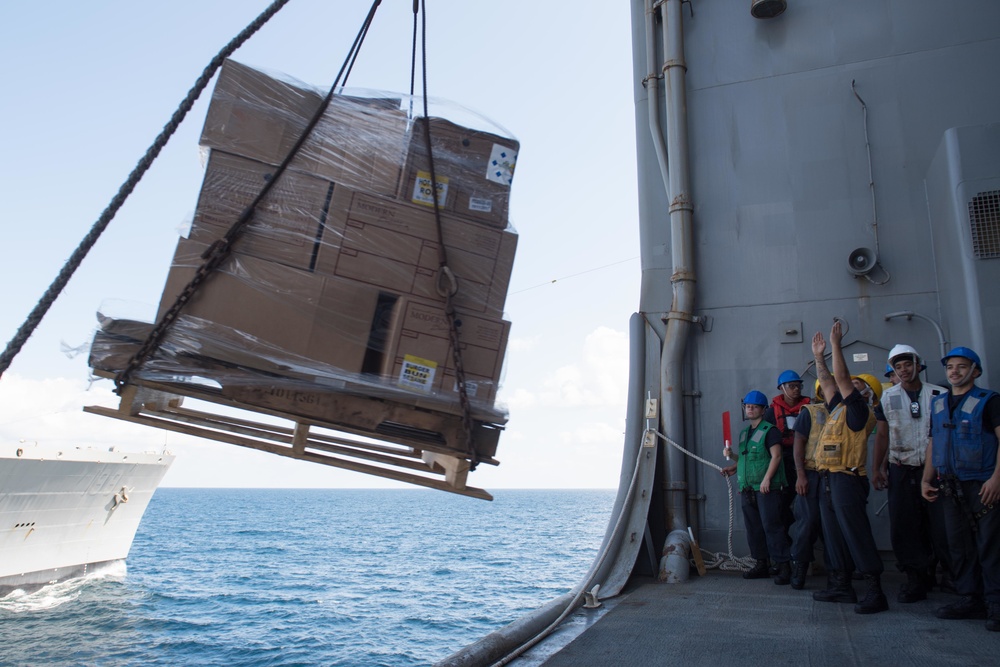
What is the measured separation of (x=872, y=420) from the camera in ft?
13.2

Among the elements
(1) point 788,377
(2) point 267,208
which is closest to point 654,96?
(1) point 788,377

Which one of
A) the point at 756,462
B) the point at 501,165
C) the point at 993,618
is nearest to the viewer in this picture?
the point at 993,618

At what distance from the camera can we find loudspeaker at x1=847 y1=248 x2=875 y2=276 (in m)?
5.18

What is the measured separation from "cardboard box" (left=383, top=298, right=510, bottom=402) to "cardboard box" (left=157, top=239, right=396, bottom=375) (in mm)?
162

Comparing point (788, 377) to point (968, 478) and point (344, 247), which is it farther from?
point (344, 247)

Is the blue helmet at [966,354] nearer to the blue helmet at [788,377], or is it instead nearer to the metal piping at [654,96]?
the blue helmet at [788,377]

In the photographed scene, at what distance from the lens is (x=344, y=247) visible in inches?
120

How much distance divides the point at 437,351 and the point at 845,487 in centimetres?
258

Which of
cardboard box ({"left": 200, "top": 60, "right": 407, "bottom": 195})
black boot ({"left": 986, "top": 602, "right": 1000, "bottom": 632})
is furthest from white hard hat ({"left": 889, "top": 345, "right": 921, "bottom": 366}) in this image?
cardboard box ({"left": 200, "top": 60, "right": 407, "bottom": 195})

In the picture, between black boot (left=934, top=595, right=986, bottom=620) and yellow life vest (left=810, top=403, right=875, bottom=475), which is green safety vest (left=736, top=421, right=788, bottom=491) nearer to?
yellow life vest (left=810, top=403, right=875, bottom=475)

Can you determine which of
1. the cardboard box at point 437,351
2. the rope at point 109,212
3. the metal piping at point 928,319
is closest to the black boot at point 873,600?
the metal piping at point 928,319

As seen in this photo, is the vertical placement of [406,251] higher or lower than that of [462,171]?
lower

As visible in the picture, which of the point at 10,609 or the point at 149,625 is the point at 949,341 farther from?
the point at 10,609

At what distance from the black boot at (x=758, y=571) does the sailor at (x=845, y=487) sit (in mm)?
749
